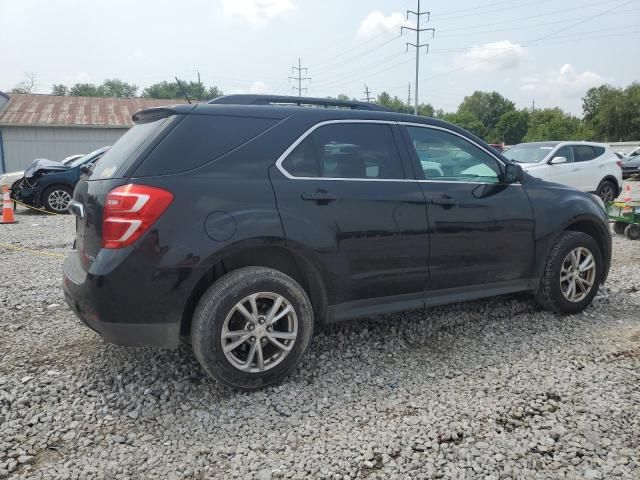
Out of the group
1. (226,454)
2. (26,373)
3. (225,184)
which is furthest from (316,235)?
(26,373)

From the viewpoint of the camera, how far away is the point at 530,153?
12.1m

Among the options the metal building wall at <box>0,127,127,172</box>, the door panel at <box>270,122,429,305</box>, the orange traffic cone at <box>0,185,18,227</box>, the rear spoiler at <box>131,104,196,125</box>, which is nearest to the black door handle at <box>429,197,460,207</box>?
the door panel at <box>270,122,429,305</box>

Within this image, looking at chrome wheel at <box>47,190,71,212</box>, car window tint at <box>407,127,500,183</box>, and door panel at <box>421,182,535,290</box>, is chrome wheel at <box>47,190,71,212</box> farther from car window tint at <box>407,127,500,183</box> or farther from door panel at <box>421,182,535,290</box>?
door panel at <box>421,182,535,290</box>

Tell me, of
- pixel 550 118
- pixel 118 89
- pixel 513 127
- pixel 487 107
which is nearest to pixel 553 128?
pixel 550 118

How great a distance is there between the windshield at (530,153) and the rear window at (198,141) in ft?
31.9

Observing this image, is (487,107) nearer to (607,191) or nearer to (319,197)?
(607,191)

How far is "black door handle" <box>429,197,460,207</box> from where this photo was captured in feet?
12.3

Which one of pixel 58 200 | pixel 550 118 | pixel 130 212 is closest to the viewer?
pixel 130 212

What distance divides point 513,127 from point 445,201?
108515mm

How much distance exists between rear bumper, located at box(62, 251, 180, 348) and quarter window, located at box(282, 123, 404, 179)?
126cm

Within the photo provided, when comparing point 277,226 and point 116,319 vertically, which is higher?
point 277,226

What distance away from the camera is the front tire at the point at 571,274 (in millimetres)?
4441

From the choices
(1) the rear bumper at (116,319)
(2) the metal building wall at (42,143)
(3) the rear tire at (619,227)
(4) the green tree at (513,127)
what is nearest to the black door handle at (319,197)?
(1) the rear bumper at (116,319)

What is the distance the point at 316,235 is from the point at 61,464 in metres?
1.85
